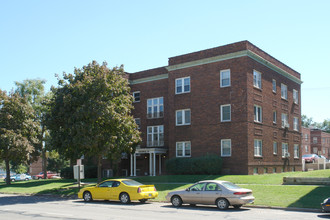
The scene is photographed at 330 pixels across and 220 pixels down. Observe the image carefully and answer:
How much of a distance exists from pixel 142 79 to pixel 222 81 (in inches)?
435

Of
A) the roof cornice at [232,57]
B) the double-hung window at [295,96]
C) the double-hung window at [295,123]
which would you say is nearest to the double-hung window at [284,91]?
the roof cornice at [232,57]

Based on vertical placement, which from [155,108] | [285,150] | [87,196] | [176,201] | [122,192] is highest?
[155,108]


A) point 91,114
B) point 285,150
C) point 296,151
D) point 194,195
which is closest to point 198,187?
point 194,195

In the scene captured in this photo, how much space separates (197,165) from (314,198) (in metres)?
14.3

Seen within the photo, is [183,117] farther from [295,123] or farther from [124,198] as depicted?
[124,198]

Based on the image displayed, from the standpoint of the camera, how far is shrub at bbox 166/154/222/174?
31.3 meters

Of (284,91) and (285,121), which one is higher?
(284,91)

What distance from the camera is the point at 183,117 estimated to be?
35531 mm

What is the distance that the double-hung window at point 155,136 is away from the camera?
39156mm

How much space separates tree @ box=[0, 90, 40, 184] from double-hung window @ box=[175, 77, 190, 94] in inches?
651

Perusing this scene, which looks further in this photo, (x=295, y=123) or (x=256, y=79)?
(x=295, y=123)

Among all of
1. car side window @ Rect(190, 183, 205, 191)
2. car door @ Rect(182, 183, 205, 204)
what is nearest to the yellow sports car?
car door @ Rect(182, 183, 205, 204)

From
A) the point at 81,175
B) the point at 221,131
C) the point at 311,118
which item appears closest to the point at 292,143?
the point at 221,131

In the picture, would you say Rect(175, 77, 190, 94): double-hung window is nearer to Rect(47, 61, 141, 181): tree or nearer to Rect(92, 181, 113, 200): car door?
Rect(47, 61, 141, 181): tree
